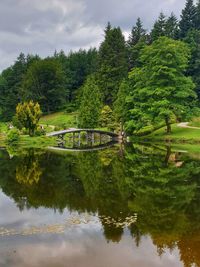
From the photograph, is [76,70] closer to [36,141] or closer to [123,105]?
[123,105]

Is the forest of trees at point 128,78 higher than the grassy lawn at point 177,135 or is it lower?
higher

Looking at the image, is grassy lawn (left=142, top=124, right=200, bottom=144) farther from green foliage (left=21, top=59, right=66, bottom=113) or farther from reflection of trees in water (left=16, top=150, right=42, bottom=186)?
green foliage (left=21, top=59, right=66, bottom=113)

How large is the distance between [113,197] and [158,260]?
8.99 m

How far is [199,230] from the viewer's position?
16594mm

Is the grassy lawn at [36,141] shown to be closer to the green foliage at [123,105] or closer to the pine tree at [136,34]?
the green foliage at [123,105]

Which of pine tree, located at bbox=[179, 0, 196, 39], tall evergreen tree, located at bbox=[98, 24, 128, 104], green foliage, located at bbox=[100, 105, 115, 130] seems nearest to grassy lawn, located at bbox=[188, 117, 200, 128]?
green foliage, located at bbox=[100, 105, 115, 130]

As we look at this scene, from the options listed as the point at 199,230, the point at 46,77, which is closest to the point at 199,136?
the point at 199,230

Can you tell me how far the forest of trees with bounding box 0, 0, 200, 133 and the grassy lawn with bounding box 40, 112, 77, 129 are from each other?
3191 millimetres

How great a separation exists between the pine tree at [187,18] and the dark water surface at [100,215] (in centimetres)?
6296

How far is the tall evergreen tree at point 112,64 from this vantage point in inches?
3511

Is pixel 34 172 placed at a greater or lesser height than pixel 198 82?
lesser

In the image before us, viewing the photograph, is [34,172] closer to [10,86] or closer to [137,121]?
[137,121]

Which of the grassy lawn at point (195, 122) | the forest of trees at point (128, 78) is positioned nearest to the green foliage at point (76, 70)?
the forest of trees at point (128, 78)

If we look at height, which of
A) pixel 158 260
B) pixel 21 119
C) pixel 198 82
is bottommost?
pixel 158 260
